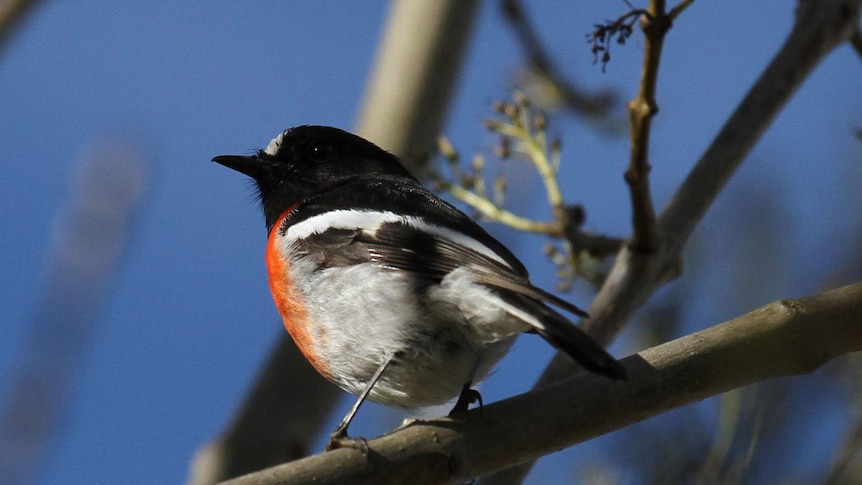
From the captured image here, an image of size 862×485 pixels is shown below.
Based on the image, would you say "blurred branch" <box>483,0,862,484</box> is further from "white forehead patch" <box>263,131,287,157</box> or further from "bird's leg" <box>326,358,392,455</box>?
"white forehead patch" <box>263,131,287,157</box>

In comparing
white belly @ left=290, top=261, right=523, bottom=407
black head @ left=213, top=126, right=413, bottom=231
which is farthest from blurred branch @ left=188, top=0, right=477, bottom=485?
white belly @ left=290, top=261, right=523, bottom=407

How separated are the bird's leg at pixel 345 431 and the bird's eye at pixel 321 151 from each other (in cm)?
146

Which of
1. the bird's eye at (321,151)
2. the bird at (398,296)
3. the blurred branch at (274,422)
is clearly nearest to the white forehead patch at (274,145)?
the bird's eye at (321,151)

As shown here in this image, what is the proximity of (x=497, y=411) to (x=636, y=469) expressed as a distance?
1.04 m

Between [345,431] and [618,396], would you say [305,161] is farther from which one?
[618,396]

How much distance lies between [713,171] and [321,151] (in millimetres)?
1766

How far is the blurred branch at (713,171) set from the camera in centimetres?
374

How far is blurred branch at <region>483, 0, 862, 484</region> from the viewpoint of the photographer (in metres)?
3.74

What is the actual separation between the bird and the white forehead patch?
0.55m

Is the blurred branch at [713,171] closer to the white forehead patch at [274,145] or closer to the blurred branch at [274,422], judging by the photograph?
the blurred branch at [274,422]

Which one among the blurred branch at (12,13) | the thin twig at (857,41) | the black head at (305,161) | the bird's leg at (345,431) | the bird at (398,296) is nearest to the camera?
the bird's leg at (345,431)

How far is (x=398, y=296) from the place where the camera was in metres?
3.39

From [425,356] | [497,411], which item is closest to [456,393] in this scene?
[425,356]

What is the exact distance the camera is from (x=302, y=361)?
4766mm
